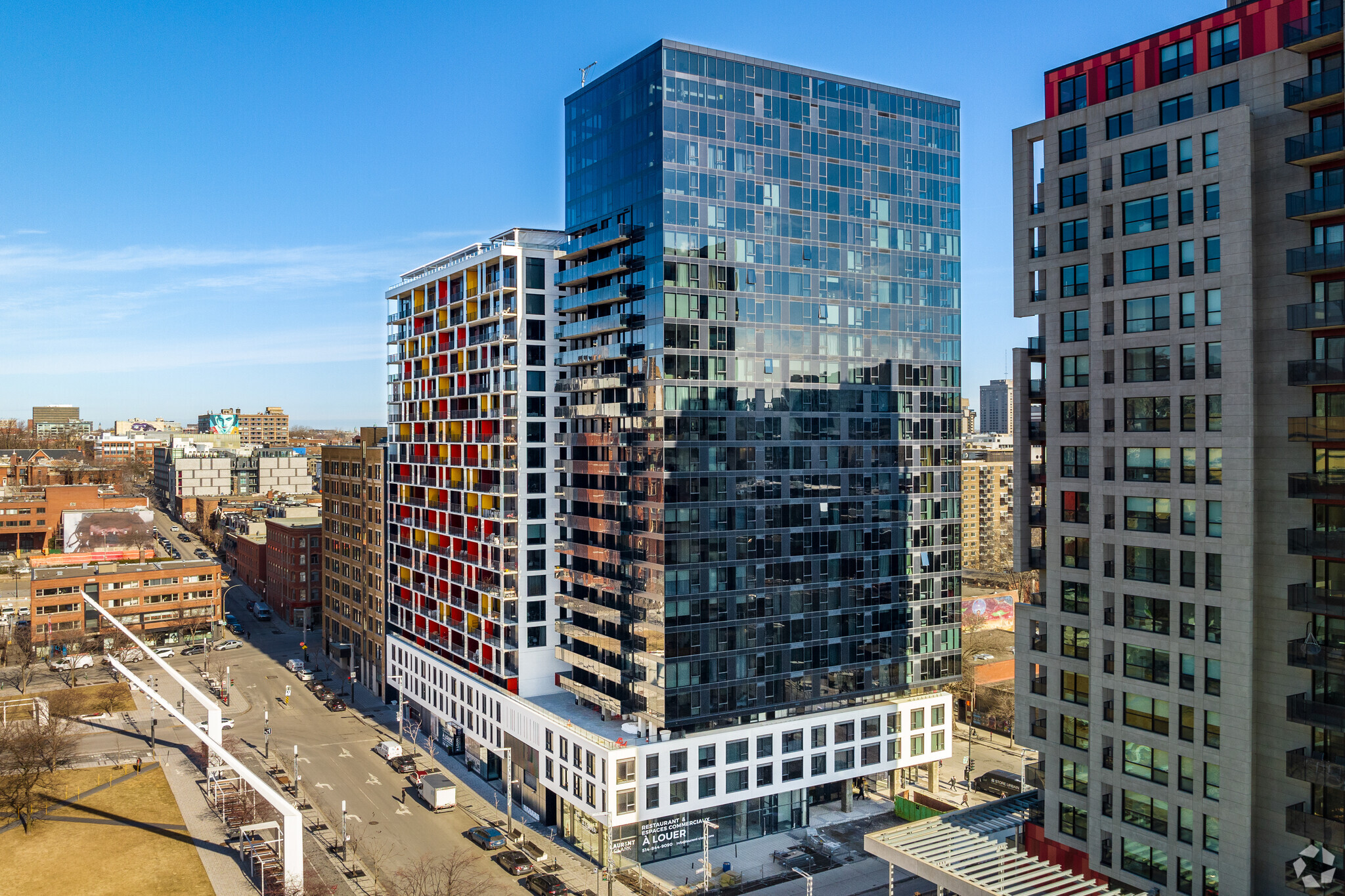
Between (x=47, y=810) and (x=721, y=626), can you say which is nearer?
(x=721, y=626)

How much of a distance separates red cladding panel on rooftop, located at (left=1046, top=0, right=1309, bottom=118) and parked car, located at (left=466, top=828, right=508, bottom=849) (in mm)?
69186

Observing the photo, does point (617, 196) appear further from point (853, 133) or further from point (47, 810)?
point (47, 810)

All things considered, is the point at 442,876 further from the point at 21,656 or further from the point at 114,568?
the point at 114,568

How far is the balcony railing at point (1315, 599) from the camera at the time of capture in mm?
42781

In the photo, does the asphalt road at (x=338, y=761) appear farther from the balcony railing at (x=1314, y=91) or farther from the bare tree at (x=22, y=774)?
the balcony railing at (x=1314, y=91)

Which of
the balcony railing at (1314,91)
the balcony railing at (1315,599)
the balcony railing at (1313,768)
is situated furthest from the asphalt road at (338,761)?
the balcony railing at (1314,91)

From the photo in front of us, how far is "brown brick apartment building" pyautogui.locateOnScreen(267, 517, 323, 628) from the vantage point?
167000 mm

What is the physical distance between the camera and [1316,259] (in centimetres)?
4353

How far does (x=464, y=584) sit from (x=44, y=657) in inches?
3564

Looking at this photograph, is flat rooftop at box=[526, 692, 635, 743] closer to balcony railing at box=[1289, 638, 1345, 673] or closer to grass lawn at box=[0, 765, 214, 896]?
grass lawn at box=[0, 765, 214, 896]

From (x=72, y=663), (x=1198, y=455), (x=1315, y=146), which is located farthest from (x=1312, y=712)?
(x=72, y=663)

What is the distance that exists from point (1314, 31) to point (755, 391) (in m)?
44.3

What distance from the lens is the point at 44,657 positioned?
144 m

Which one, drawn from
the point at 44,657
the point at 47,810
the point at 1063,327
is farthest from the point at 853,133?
the point at 44,657
